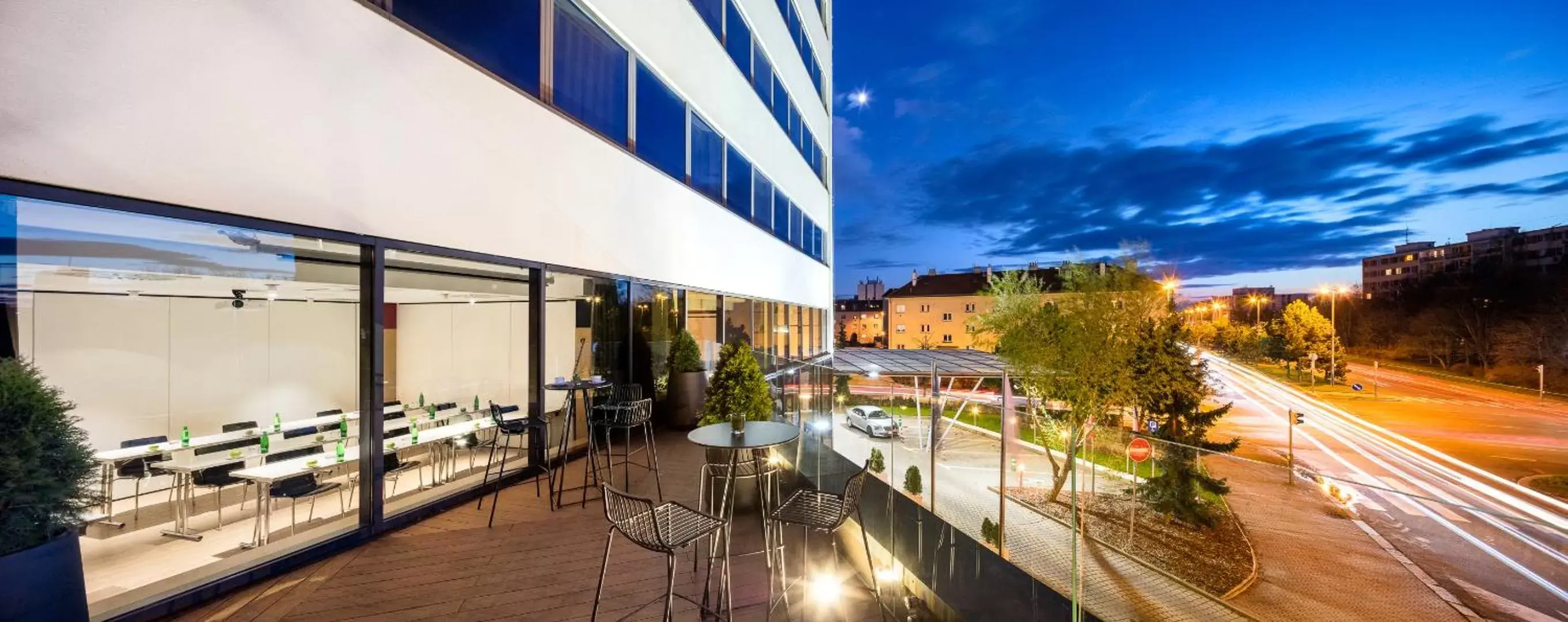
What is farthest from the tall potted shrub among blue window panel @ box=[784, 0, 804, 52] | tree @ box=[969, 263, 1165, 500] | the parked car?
tree @ box=[969, 263, 1165, 500]

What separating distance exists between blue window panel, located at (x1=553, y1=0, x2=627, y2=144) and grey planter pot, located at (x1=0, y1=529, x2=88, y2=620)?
518 cm

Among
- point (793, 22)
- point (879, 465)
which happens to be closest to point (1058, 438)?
point (879, 465)

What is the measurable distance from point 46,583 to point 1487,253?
3928 inches

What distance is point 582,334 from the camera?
25.6 ft

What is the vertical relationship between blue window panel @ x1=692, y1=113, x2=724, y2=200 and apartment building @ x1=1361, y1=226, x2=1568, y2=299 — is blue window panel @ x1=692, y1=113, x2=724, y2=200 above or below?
below

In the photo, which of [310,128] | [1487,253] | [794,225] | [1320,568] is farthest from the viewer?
[1487,253]

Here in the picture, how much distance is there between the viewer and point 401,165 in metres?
4.78

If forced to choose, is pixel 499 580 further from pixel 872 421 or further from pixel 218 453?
pixel 218 453

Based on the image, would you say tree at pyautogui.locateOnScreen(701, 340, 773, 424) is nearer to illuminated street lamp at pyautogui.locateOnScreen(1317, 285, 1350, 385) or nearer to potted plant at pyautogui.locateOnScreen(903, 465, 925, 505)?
potted plant at pyautogui.locateOnScreen(903, 465, 925, 505)

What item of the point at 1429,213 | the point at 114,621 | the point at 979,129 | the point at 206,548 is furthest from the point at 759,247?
the point at 1429,213

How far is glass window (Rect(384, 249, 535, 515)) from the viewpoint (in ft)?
19.6

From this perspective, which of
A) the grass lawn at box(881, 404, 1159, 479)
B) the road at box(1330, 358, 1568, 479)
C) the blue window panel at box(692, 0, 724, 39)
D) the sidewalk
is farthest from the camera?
the road at box(1330, 358, 1568, 479)

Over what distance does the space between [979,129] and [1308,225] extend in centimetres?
8382

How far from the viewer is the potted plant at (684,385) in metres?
9.74
